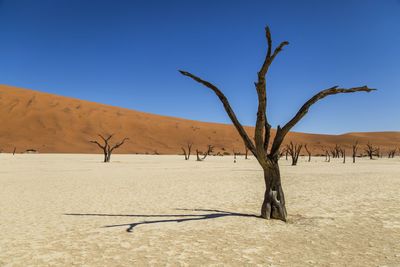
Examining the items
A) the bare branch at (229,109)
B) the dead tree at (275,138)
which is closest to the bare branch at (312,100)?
the dead tree at (275,138)

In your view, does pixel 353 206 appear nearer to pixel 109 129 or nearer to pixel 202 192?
pixel 202 192

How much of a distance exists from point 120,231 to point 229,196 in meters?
5.26

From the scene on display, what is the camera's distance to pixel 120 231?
6672mm

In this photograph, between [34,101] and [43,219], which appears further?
[34,101]

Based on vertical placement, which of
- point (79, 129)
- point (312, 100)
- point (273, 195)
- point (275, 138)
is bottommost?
point (273, 195)

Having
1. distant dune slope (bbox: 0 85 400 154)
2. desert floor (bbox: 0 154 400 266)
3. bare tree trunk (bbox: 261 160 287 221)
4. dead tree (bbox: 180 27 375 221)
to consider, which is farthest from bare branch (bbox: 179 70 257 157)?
distant dune slope (bbox: 0 85 400 154)

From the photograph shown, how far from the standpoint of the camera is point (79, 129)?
60500 mm

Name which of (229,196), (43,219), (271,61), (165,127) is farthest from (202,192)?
(165,127)

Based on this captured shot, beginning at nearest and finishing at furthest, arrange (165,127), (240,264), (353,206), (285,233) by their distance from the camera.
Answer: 1. (240,264)
2. (285,233)
3. (353,206)
4. (165,127)

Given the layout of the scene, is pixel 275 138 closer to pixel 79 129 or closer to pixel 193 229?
pixel 193 229

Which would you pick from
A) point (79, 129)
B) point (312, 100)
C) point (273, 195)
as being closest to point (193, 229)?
point (273, 195)

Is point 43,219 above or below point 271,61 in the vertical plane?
below

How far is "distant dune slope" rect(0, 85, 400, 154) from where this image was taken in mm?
53281

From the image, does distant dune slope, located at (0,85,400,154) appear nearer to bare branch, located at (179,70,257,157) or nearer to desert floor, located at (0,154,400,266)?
desert floor, located at (0,154,400,266)
